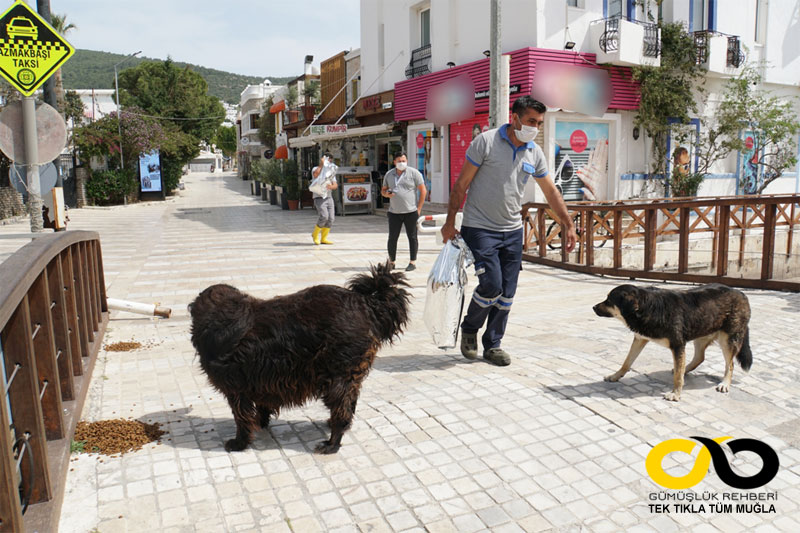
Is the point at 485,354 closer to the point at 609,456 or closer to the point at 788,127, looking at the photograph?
the point at 609,456

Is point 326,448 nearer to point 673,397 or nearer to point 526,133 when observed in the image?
point 673,397

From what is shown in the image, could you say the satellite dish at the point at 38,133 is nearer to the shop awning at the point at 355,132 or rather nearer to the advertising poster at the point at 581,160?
the advertising poster at the point at 581,160

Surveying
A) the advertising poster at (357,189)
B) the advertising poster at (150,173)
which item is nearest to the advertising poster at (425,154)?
the advertising poster at (357,189)

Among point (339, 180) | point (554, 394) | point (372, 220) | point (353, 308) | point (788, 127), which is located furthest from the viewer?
point (339, 180)

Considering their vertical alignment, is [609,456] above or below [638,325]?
below

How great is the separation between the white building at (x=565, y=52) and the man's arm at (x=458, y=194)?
1010 cm

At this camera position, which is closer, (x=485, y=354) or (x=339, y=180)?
(x=485, y=354)

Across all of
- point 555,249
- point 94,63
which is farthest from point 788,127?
point 94,63

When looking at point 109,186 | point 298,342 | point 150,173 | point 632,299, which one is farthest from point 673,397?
point 150,173

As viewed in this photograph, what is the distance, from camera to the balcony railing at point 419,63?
18641mm

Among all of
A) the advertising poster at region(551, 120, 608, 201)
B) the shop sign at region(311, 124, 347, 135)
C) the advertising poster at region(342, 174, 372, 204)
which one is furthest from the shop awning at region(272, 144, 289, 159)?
the advertising poster at region(551, 120, 608, 201)

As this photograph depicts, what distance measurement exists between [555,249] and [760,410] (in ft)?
27.2

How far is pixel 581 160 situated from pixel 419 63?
20.6ft

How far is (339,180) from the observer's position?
822 inches
